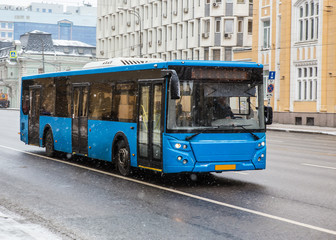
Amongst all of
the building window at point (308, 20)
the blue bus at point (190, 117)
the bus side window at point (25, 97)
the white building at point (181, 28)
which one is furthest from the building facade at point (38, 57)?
the blue bus at point (190, 117)

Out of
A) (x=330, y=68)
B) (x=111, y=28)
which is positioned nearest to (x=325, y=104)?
(x=330, y=68)

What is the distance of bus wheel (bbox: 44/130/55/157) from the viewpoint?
18969 mm

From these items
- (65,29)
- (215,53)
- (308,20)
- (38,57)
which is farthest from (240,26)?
(65,29)

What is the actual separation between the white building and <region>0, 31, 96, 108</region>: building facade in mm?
21824

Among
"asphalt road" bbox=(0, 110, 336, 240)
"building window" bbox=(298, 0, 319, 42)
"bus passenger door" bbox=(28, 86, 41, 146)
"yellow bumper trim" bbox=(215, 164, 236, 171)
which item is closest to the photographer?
"asphalt road" bbox=(0, 110, 336, 240)

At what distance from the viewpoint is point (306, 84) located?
148 feet

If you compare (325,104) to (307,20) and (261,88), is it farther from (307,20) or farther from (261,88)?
(261,88)

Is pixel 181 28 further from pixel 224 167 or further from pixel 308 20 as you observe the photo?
pixel 224 167

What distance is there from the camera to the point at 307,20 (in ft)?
148

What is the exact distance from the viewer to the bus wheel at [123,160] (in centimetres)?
1407

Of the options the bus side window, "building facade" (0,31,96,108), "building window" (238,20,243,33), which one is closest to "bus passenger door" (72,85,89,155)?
the bus side window

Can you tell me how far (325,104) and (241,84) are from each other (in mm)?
31009

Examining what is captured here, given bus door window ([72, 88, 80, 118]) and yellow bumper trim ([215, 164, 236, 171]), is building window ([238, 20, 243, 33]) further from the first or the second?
yellow bumper trim ([215, 164, 236, 171])

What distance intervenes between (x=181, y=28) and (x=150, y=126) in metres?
61.4
